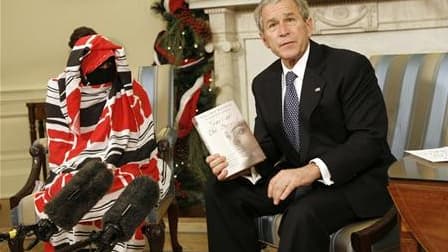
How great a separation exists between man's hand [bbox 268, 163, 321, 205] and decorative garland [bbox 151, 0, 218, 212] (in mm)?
1719

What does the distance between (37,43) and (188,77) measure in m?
1.23

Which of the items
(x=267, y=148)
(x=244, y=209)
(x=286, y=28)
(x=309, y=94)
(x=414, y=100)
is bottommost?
(x=244, y=209)

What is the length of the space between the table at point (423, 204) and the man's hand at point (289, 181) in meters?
0.35

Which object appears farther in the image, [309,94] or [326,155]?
[309,94]

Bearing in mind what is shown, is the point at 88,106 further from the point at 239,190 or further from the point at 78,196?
the point at 78,196

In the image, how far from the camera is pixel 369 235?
2.03 metres

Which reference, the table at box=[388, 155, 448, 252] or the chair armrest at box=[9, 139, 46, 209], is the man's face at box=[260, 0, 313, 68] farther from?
the chair armrest at box=[9, 139, 46, 209]

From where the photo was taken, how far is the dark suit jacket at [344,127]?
2199 mm

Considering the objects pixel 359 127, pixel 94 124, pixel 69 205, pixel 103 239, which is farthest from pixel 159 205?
pixel 103 239

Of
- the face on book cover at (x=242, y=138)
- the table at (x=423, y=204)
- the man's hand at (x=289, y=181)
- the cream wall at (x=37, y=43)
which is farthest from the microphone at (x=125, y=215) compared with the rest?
the cream wall at (x=37, y=43)

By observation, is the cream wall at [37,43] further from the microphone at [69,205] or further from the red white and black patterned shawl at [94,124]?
the microphone at [69,205]

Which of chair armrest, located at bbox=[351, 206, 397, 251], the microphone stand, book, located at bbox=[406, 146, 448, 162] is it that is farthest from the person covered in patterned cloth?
the microphone stand

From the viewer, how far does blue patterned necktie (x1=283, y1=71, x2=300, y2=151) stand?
237cm

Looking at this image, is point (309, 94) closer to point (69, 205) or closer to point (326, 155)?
point (326, 155)
